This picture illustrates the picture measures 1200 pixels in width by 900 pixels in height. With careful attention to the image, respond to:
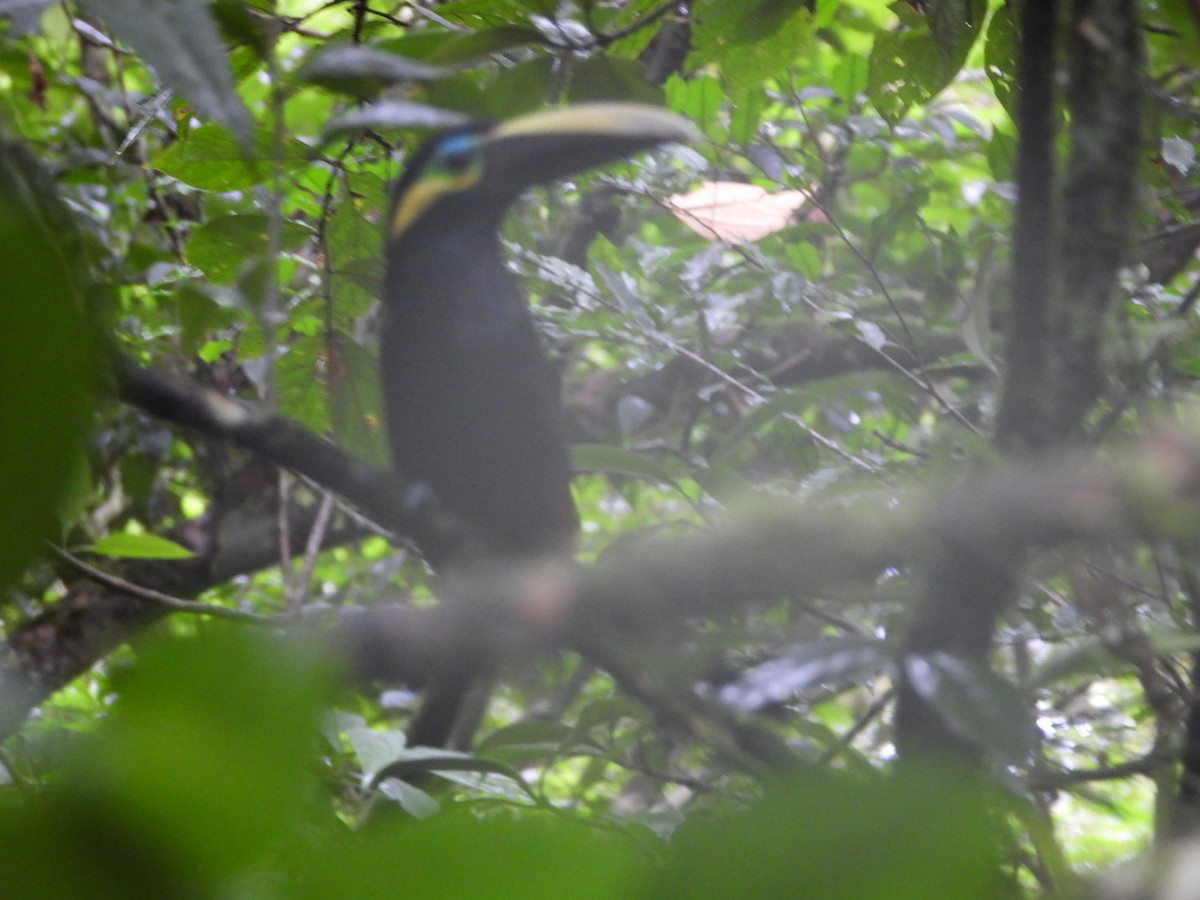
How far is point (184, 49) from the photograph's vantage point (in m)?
0.70

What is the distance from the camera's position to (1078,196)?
743mm

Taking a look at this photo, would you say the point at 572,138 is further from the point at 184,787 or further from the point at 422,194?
the point at 184,787

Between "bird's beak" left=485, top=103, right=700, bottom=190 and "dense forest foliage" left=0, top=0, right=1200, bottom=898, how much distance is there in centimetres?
5

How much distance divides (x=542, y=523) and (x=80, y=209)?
1213mm

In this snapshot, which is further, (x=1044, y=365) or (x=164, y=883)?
(x=1044, y=365)

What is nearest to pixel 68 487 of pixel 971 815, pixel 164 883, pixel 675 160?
pixel 164 883

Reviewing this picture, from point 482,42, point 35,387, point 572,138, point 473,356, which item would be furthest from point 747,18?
point 35,387

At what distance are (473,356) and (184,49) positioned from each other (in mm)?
942

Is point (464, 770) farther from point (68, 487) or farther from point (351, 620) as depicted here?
point (68, 487)

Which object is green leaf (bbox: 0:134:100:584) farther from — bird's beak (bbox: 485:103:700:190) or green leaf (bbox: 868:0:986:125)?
green leaf (bbox: 868:0:986:125)

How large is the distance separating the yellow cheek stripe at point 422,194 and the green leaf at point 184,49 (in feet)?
2.57

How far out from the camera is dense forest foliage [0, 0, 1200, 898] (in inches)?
12.0

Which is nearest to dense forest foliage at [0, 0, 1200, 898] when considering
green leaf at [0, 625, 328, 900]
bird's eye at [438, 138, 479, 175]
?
green leaf at [0, 625, 328, 900]

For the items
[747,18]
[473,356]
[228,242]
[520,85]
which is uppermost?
[747,18]
